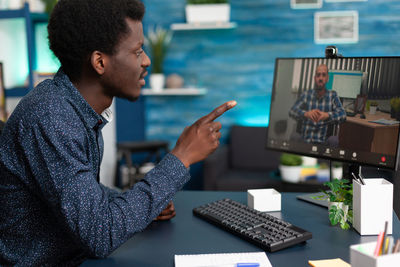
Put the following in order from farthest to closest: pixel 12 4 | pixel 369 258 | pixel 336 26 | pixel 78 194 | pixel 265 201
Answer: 1. pixel 336 26
2. pixel 12 4
3. pixel 265 201
4. pixel 78 194
5. pixel 369 258

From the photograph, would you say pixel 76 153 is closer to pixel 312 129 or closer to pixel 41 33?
pixel 312 129

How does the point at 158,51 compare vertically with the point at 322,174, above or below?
above

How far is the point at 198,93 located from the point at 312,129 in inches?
100

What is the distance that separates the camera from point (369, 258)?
29.8 inches

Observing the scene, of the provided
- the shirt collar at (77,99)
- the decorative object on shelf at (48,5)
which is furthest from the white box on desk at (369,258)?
the decorative object on shelf at (48,5)

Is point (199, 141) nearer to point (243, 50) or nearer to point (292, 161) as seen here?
point (292, 161)

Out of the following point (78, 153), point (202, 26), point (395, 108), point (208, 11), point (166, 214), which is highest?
point (208, 11)

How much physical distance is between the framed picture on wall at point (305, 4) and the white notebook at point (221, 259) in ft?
10.8

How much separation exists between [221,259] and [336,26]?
10.9ft

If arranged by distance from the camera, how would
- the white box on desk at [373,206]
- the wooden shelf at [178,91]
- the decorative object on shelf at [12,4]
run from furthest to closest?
the wooden shelf at [178,91] → the decorative object on shelf at [12,4] → the white box on desk at [373,206]

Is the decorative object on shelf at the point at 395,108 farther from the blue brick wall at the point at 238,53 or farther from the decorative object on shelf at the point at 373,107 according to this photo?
the blue brick wall at the point at 238,53

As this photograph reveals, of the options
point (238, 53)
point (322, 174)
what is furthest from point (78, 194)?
point (238, 53)

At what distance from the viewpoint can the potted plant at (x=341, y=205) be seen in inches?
46.5

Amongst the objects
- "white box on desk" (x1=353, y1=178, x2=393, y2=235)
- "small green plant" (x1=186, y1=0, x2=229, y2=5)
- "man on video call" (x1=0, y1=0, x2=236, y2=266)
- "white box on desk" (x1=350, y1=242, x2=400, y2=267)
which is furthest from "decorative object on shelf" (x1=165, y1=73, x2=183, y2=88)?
"white box on desk" (x1=350, y1=242, x2=400, y2=267)
